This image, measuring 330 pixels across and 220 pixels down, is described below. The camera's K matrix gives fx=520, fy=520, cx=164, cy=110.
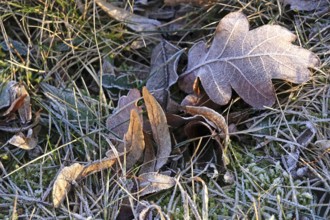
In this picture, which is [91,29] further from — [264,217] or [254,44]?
[264,217]

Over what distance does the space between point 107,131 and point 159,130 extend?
22 cm

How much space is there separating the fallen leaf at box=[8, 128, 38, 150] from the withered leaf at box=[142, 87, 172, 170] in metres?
0.46

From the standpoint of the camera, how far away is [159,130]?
1778mm

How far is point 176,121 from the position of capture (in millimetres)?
1830

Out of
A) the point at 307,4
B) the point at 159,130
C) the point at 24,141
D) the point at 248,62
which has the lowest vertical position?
the point at 24,141

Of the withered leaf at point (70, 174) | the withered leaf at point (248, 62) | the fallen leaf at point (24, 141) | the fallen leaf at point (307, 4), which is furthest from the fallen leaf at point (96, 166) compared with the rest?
the fallen leaf at point (307, 4)

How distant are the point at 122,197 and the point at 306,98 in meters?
0.74

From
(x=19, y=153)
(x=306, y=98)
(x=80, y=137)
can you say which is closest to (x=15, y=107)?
(x=19, y=153)

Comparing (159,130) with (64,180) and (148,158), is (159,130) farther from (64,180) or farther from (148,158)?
(64,180)

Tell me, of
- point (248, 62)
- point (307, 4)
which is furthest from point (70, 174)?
point (307, 4)

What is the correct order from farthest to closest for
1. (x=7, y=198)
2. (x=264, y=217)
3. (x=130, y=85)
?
1. (x=130, y=85)
2. (x=7, y=198)
3. (x=264, y=217)

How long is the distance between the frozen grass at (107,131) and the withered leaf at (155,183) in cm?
3

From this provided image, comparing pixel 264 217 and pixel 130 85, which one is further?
pixel 130 85

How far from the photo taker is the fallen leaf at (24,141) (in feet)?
6.13
